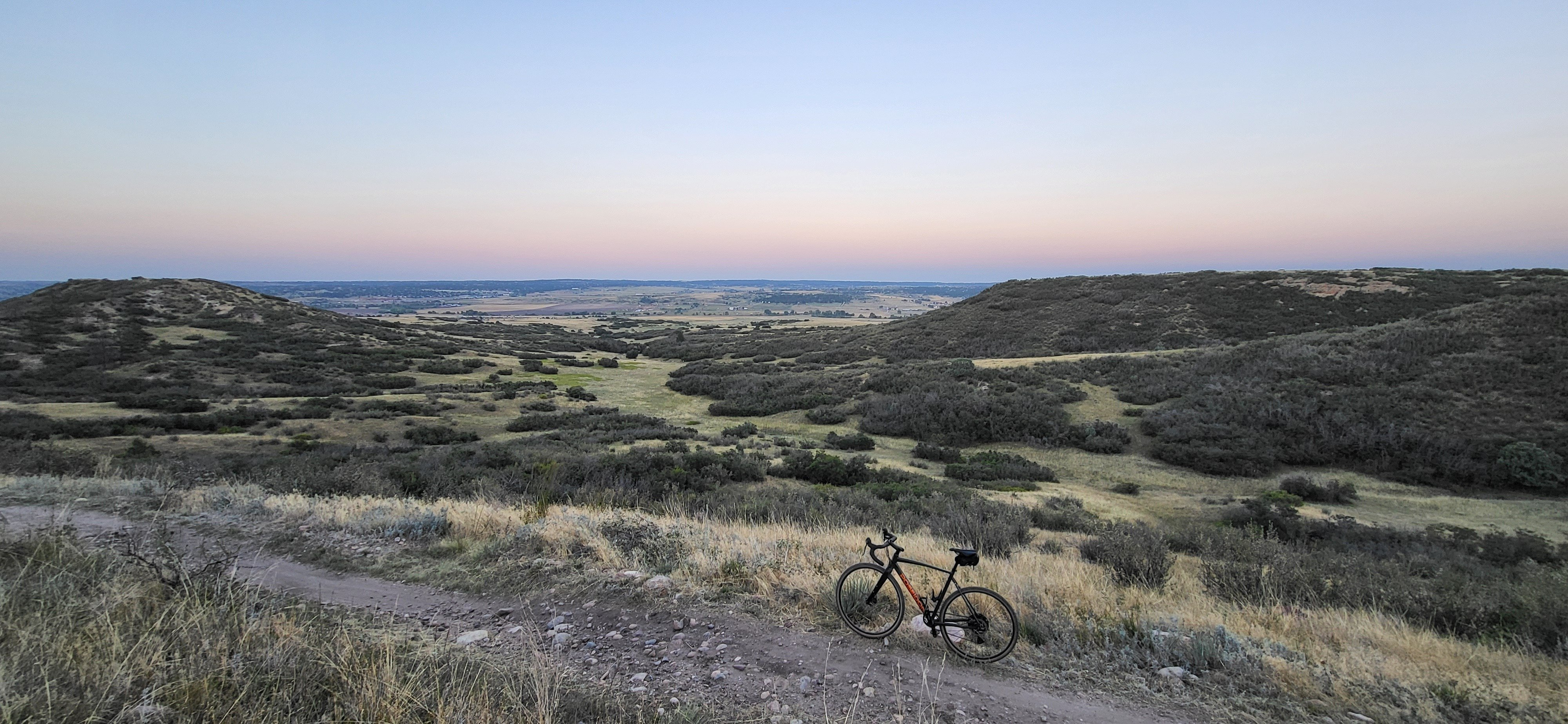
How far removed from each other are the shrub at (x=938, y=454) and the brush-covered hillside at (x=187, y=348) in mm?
27588

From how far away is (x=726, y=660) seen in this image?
462 cm

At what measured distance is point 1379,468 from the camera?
15.1 m

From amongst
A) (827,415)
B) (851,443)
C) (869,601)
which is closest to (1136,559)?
(869,601)

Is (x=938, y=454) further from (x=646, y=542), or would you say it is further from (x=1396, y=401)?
(x=1396, y=401)

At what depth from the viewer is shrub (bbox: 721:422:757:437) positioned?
2152 cm

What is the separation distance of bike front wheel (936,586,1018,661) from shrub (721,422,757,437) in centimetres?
1663

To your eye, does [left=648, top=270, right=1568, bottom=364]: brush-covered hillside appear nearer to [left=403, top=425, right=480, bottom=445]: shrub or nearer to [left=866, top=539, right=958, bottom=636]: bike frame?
[left=403, top=425, right=480, bottom=445]: shrub

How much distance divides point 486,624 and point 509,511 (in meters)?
→ 3.60

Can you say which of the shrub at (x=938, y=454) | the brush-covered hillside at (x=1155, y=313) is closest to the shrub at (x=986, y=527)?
the shrub at (x=938, y=454)

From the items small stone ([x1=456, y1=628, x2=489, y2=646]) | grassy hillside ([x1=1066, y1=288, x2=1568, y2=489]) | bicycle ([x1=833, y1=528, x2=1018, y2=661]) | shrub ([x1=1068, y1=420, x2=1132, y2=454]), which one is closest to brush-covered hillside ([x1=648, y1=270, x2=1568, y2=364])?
grassy hillside ([x1=1066, y1=288, x2=1568, y2=489])

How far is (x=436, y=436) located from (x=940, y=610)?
20.6 meters

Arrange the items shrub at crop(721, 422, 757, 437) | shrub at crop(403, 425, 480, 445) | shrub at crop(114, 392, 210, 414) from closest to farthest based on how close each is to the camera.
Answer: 1. shrub at crop(403, 425, 480, 445)
2. shrub at crop(721, 422, 757, 437)
3. shrub at crop(114, 392, 210, 414)

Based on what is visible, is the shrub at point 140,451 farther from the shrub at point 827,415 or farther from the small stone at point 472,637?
the shrub at point 827,415

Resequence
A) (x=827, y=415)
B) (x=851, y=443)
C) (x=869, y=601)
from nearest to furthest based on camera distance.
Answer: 1. (x=869, y=601)
2. (x=851, y=443)
3. (x=827, y=415)
